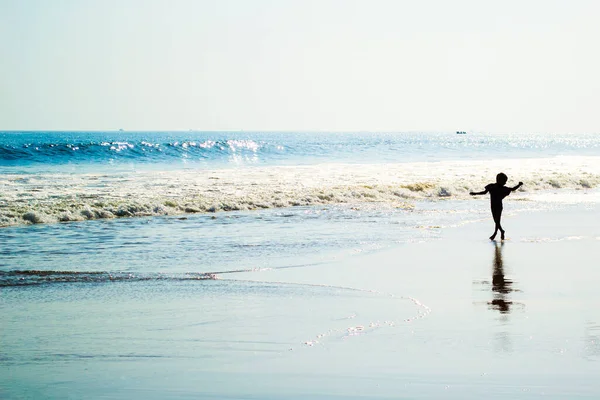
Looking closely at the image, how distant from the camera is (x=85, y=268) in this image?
504 inches

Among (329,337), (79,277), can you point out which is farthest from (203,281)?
(329,337)

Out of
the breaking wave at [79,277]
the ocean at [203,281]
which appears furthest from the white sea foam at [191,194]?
the breaking wave at [79,277]

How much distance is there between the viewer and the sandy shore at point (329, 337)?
20.2 ft

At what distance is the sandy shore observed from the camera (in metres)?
6.16

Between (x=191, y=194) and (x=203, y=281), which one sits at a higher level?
(x=191, y=194)

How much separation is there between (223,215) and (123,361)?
16.1 metres

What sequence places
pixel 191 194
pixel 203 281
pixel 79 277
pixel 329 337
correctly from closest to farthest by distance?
pixel 329 337
pixel 203 281
pixel 79 277
pixel 191 194

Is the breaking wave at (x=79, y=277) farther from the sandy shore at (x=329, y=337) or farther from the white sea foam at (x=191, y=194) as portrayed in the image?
the white sea foam at (x=191, y=194)

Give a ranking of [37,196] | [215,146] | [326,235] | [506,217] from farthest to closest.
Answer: [215,146] < [37,196] < [506,217] < [326,235]

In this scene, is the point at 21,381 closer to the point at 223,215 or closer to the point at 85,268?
the point at 85,268

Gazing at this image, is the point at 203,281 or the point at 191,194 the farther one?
the point at 191,194

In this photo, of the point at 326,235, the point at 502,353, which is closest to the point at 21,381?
the point at 502,353

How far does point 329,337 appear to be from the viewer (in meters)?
7.83

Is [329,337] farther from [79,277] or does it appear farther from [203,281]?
[79,277]
